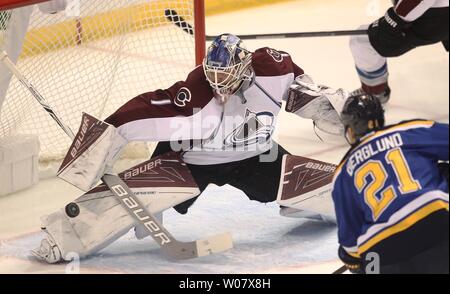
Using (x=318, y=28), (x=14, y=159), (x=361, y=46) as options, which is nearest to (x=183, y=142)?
(x=14, y=159)

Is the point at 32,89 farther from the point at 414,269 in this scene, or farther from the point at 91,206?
the point at 414,269

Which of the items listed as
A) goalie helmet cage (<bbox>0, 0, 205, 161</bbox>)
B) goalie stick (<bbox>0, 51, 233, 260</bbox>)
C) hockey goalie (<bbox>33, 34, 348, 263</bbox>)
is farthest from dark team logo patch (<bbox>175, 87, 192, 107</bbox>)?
goalie helmet cage (<bbox>0, 0, 205, 161</bbox>)

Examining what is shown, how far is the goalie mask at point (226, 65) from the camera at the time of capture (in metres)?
3.36

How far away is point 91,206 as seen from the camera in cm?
344

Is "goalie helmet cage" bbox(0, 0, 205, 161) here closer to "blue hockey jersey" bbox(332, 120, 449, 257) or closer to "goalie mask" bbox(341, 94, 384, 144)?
"goalie mask" bbox(341, 94, 384, 144)

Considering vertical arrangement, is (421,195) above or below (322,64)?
above

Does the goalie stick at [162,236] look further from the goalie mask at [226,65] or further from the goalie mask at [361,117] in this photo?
the goalie mask at [361,117]

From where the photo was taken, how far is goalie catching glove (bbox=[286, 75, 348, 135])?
355cm

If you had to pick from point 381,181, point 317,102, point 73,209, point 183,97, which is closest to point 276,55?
point 317,102

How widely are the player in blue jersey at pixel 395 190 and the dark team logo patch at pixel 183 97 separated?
81cm

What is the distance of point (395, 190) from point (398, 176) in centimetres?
3

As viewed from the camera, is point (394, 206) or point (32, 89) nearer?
point (394, 206)

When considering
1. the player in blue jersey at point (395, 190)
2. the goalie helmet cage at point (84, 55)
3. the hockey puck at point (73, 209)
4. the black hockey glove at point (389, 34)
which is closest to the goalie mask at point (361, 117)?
the player in blue jersey at point (395, 190)

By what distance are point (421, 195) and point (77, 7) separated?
6.88 feet
